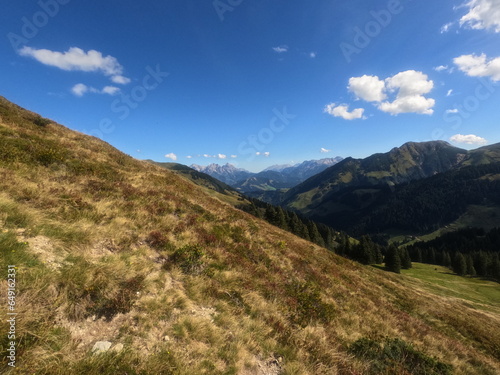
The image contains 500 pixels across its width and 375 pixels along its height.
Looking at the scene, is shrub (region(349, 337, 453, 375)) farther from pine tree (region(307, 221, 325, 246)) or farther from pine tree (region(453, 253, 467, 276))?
pine tree (region(453, 253, 467, 276))

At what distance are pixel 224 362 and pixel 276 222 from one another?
71.8m

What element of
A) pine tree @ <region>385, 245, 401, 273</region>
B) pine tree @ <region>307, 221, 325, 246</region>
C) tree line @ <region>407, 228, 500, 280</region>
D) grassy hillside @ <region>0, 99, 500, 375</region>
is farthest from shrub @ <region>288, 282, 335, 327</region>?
tree line @ <region>407, 228, 500, 280</region>

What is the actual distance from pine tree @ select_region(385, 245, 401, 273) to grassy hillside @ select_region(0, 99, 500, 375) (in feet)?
224

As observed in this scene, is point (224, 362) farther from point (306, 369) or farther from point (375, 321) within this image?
point (375, 321)

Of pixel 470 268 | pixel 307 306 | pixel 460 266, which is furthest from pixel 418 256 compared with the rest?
pixel 307 306

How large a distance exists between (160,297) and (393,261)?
88.4 meters

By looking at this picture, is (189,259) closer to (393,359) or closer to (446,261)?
(393,359)

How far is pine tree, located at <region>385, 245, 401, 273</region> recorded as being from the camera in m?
74.3

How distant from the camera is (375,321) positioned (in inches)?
485

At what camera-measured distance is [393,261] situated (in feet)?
248

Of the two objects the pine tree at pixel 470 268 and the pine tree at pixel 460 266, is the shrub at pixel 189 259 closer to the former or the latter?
the pine tree at pixel 460 266

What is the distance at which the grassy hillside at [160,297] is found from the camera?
202 inches

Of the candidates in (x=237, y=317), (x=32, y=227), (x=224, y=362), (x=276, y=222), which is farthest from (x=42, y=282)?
(x=276, y=222)

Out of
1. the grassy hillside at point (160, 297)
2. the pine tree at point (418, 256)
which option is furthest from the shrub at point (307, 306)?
the pine tree at point (418, 256)
